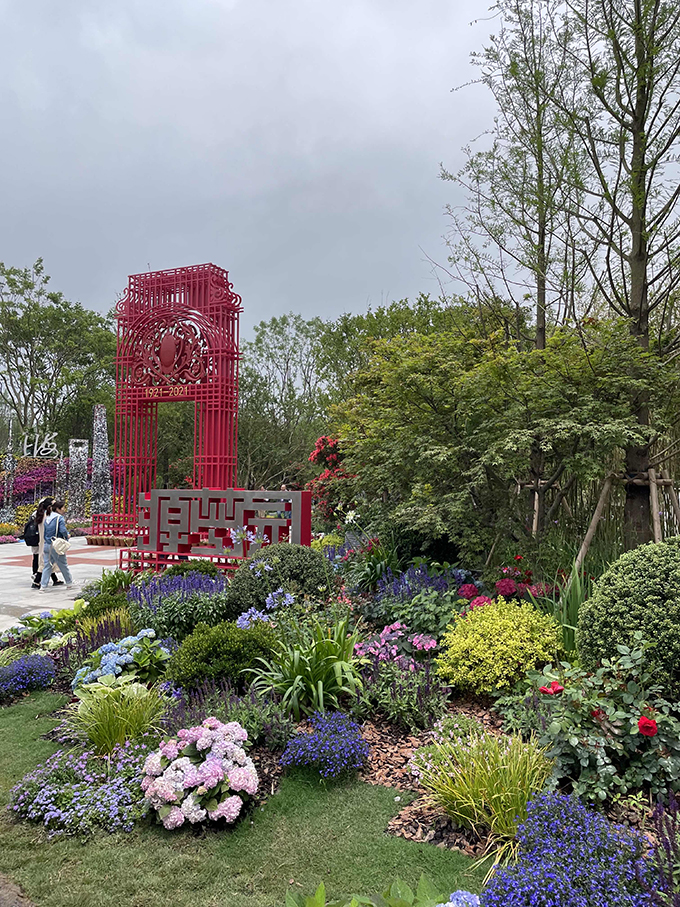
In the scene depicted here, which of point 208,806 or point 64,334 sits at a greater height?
point 64,334

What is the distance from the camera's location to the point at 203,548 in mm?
8047

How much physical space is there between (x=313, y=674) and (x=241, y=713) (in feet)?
1.73

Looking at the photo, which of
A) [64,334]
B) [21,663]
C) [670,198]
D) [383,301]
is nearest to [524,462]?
[670,198]

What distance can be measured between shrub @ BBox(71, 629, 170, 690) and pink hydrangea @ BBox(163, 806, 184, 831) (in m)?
1.47

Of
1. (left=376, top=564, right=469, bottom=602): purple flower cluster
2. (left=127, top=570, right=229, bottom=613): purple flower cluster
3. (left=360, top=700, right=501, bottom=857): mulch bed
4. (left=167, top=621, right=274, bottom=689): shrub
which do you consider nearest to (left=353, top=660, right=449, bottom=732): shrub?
(left=360, top=700, right=501, bottom=857): mulch bed

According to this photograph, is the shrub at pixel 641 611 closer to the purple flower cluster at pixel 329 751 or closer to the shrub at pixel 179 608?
the purple flower cluster at pixel 329 751

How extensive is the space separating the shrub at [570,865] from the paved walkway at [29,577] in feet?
21.9

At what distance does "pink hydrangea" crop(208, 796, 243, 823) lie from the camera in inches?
105

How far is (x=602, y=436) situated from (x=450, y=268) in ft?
8.83

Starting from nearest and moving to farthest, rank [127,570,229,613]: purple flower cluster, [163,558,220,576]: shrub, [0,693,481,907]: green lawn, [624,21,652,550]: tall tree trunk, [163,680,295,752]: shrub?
A: [0,693,481,907]: green lawn < [163,680,295,752]: shrub < [624,21,652,550]: tall tree trunk < [127,570,229,613]: purple flower cluster < [163,558,220,576]: shrub

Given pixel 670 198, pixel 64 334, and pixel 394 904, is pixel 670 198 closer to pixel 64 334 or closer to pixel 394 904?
pixel 394 904

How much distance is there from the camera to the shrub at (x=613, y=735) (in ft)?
8.18

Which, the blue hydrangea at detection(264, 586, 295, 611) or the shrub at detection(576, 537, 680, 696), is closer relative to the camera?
the shrub at detection(576, 537, 680, 696)

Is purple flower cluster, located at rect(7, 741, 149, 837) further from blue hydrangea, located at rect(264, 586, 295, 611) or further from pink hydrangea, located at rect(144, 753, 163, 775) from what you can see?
blue hydrangea, located at rect(264, 586, 295, 611)
